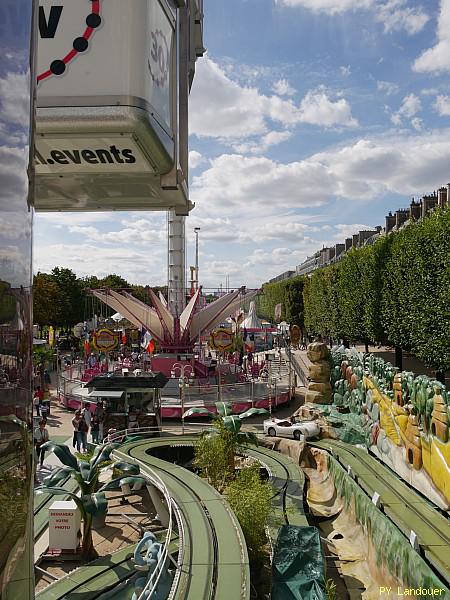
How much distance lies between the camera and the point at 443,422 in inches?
364

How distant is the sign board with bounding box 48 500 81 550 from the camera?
903 centimetres

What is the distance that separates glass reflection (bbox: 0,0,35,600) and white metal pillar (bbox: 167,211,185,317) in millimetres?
32221

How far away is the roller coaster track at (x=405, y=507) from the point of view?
24.4 ft

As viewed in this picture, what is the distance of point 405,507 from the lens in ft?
30.2

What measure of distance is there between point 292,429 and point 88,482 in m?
7.74

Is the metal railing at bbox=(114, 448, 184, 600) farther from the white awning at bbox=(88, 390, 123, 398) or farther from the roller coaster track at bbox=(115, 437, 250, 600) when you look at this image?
the white awning at bbox=(88, 390, 123, 398)

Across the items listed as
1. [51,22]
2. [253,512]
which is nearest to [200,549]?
[253,512]

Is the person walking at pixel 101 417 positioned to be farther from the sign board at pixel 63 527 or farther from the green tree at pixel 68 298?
the green tree at pixel 68 298

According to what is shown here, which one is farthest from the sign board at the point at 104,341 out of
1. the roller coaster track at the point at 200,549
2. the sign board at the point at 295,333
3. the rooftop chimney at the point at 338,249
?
the rooftop chimney at the point at 338,249

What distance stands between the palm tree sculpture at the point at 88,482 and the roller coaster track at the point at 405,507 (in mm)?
4364

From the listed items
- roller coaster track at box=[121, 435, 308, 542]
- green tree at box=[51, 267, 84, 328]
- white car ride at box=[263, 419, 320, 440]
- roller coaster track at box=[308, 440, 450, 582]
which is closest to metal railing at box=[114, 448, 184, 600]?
roller coaster track at box=[121, 435, 308, 542]

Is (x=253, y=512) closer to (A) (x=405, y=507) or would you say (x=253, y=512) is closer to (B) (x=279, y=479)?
(B) (x=279, y=479)

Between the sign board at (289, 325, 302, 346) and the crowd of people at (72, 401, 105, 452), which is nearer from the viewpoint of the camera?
the crowd of people at (72, 401, 105, 452)

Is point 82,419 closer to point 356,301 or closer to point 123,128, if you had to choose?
point 123,128
